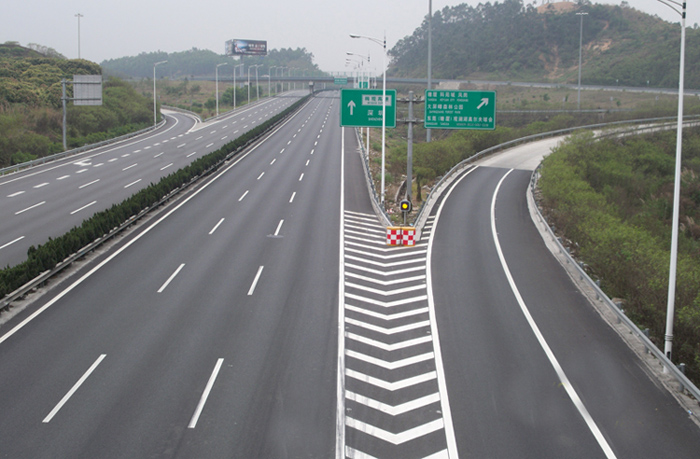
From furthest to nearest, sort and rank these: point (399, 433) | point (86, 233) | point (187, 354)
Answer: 1. point (86, 233)
2. point (187, 354)
3. point (399, 433)

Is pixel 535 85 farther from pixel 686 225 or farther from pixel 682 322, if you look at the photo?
pixel 682 322

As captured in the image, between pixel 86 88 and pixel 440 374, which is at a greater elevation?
pixel 86 88

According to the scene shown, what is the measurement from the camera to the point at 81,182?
41.0 m

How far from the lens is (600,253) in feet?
74.2

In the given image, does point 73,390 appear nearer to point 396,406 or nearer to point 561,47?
point 396,406

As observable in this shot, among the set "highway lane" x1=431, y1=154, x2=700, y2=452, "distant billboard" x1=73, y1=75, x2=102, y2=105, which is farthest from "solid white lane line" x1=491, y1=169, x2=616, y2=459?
"distant billboard" x1=73, y1=75, x2=102, y2=105

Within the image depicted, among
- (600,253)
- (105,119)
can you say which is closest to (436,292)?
(600,253)

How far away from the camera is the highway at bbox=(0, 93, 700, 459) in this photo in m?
12.2

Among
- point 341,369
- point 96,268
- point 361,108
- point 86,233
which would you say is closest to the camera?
point 341,369

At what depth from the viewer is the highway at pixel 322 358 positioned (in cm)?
1223

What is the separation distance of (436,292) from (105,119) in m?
64.8

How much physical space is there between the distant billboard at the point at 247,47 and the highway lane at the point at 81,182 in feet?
415

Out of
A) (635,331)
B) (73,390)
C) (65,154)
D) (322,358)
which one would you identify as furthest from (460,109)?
(65,154)

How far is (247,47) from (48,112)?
13429 centimetres
